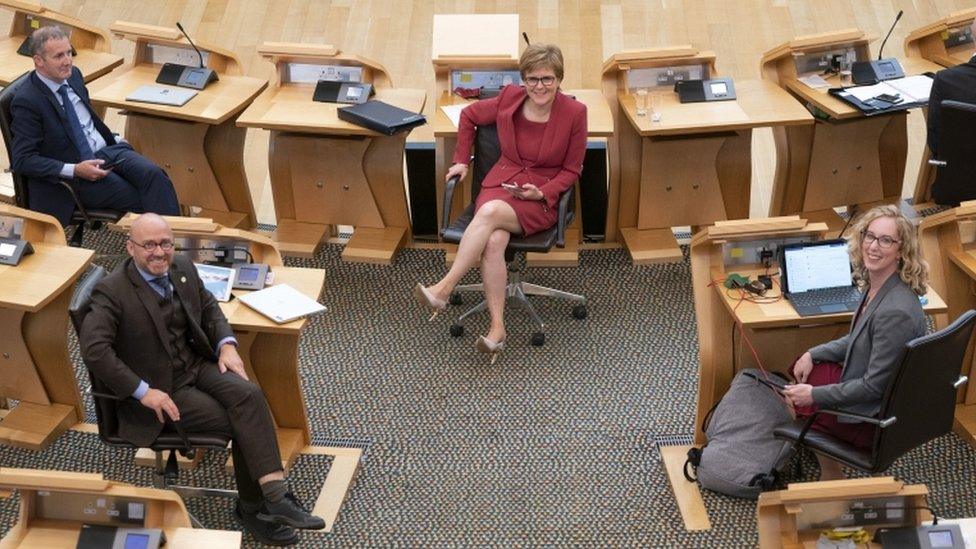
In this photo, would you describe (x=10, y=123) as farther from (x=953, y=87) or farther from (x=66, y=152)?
(x=953, y=87)

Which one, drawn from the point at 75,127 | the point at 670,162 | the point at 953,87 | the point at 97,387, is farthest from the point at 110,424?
the point at 953,87

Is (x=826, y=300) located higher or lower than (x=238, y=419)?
higher

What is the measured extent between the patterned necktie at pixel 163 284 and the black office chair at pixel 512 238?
4.85ft

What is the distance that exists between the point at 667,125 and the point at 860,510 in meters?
2.74

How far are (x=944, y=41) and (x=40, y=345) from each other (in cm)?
467

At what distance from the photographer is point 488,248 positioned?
6039 mm

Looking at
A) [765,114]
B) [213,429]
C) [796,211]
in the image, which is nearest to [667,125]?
[765,114]

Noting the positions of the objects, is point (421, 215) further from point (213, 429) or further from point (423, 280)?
point (213, 429)

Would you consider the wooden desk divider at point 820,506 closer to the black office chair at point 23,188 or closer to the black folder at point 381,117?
the black folder at point 381,117

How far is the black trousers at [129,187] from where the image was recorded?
6.36 meters

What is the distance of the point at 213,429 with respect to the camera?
16.2ft

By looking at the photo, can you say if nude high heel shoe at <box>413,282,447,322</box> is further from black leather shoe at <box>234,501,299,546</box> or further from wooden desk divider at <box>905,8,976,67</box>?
wooden desk divider at <box>905,8,976,67</box>

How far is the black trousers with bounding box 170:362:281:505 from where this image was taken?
4.93 m

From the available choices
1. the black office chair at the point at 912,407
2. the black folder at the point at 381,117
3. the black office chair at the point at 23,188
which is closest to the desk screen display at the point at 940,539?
the black office chair at the point at 912,407
